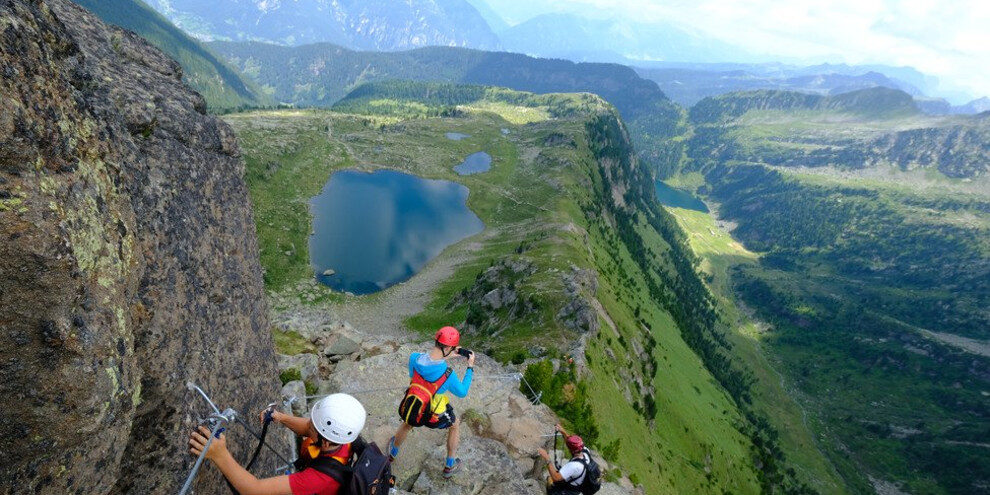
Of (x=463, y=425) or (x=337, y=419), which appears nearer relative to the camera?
(x=337, y=419)

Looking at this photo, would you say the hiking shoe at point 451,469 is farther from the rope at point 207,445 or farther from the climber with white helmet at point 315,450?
the rope at point 207,445

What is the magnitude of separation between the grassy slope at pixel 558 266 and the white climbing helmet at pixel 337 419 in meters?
39.9

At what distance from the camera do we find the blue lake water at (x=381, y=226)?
108 metres

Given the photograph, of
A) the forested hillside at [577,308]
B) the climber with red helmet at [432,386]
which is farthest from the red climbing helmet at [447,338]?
the forested hillside at [577,308]

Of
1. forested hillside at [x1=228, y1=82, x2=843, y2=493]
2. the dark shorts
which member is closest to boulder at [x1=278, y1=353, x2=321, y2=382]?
the dark shorts

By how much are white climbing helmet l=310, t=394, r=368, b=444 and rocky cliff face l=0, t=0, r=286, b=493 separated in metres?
3.42

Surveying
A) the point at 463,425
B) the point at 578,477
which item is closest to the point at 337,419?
the point at 578,477

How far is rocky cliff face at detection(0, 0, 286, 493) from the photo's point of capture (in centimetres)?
691

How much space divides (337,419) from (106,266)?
196 inches

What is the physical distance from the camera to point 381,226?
435 feet

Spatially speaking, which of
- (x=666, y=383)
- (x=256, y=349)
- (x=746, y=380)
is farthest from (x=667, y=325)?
(x=256, y=349)

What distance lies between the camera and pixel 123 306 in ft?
28.5

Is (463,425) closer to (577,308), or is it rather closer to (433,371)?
(433,371)

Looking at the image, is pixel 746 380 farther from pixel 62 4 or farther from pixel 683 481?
pixel 62 4
